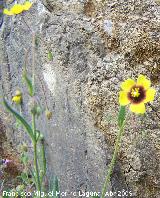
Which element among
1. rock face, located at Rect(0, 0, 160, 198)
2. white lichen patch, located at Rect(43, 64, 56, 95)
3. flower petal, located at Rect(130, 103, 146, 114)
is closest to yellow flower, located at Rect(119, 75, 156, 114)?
flower petal, located at Rect(130, 103, 146, 114)

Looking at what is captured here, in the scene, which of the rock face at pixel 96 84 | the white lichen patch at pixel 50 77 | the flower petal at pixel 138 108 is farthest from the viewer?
the white lichen patch at pixel 50 77

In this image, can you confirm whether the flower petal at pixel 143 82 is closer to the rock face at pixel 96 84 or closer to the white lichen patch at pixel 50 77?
the rock face at pixel 96 84

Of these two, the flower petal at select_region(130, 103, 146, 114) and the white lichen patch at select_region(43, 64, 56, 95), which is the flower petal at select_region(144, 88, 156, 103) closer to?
the flower petal at select_region(130, 103, 146, 114)

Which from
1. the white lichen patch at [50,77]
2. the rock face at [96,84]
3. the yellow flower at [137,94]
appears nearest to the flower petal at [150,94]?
the yellow flower at [137,94]

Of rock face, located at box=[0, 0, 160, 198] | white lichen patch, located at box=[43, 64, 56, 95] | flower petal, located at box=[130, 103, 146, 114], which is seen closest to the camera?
flower petal, located at box=[130, 103, 146, 114]

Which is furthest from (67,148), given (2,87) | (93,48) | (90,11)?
(2,87)

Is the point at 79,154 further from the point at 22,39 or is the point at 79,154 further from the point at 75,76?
the point at 22,39

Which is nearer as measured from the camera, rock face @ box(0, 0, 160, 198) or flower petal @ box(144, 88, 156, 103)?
flower petal @ box(144, 88, 156, 103)
